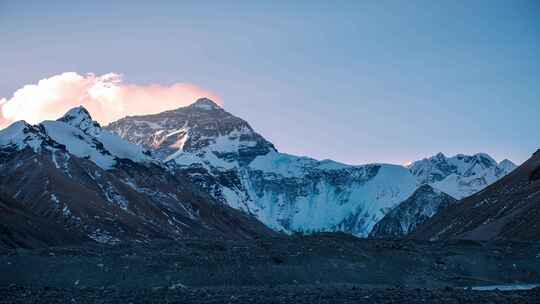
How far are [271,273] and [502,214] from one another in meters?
83.3

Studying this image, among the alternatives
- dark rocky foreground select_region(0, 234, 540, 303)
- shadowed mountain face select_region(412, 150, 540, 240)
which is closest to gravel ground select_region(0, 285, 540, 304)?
dark rocky foreground select_region(0, 234, 540, 303)

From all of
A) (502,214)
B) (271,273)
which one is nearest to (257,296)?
(271,273)

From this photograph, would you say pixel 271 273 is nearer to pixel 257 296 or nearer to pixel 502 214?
pixel 257 296

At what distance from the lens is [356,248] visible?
67.6 meters

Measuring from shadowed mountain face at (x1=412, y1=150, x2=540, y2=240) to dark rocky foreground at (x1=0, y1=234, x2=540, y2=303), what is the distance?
3760 centimetres

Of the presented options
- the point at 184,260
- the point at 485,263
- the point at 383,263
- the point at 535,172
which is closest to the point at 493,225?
the point at 535,172

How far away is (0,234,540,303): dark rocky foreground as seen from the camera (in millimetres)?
45531

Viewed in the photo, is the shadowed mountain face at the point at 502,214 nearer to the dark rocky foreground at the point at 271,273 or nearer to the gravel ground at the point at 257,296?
the dark rocky foreground at the point at 271,273

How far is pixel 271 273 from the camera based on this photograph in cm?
5859

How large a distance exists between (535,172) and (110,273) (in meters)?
122

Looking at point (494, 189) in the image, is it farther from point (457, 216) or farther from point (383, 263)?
point (383, 263)

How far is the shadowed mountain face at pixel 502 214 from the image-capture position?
110938 millimetres

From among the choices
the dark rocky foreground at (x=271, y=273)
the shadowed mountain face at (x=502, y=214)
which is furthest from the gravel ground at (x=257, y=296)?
the shadowed mountain face at (x=502, y=214)

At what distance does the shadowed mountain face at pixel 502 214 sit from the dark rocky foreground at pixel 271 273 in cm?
3760
